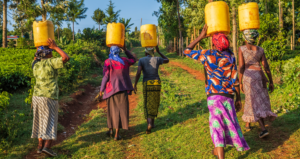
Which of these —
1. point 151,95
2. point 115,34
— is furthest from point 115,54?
point 151,95

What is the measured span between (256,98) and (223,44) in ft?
5.43

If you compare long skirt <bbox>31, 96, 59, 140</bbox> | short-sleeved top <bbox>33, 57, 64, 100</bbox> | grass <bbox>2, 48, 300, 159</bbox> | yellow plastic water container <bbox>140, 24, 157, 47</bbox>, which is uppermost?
yellow plastic water container <bbox>140, 24, 157, 47</bbox>

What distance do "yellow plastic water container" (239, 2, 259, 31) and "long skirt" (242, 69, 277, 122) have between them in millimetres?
862

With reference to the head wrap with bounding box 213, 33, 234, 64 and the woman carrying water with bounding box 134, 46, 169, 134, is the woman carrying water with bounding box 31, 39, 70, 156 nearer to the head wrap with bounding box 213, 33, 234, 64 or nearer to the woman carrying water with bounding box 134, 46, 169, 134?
the woman carrying water with bounding box 134, 46, 169, 134

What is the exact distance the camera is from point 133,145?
4.45m

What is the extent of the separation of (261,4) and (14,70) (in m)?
31.1

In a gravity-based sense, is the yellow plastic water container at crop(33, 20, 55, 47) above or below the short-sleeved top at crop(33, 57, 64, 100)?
above

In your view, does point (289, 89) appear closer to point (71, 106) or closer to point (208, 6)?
point (208, 6)

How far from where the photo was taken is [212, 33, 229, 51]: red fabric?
310cm

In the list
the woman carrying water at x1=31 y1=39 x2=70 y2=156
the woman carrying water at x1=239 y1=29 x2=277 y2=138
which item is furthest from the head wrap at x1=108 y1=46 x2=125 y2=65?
the woman carrying water at x1=239 y1=29 x2=277 y2=138

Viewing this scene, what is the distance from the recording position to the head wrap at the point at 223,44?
310cm

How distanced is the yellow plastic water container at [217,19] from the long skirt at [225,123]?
3.27 feet

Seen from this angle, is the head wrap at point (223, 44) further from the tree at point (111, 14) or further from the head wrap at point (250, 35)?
the tree at point (111, 14)

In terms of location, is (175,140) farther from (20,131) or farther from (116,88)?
(20,131)
